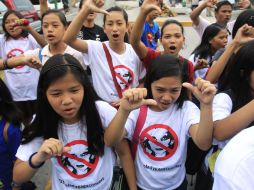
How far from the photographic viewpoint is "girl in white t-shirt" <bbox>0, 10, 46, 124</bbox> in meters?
3.38

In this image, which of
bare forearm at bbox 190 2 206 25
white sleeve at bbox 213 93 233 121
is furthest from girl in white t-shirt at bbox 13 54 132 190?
bare forearm at bbox 190 2 206 25

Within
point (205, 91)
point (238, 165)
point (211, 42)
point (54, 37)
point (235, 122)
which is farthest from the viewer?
point (211, 42)

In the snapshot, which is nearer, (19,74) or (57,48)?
(57,48)

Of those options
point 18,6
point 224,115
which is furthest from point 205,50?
point 18,6

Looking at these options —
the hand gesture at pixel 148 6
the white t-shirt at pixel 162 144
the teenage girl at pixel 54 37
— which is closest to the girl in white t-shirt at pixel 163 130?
the white t-shirt at pixel 162 144

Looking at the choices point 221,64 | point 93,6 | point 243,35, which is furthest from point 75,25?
point 243,35

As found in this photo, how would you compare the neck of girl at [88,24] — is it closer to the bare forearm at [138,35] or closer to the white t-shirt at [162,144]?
the bare forearm at [138,35]

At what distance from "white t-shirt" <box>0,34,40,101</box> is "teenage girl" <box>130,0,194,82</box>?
1.44 m

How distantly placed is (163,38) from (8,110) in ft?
4.80

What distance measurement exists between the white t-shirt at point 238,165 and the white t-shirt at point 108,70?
1.78m

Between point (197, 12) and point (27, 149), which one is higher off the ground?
point (197, 12)

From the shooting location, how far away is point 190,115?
178 centimetres

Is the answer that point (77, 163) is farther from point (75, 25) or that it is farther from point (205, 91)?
point (75, 25)

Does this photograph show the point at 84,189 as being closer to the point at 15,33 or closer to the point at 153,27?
the point at 15,33
